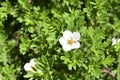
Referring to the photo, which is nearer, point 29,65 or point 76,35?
point 76,35

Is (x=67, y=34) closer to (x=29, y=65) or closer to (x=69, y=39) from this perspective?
(x=69, y=39)

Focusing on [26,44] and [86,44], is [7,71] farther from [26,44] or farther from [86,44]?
[86,44]

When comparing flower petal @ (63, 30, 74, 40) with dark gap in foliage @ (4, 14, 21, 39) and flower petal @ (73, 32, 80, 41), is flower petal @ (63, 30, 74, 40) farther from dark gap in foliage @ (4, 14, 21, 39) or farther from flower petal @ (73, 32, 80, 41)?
dark gap in foliage @ (4, 14, 21, 39)

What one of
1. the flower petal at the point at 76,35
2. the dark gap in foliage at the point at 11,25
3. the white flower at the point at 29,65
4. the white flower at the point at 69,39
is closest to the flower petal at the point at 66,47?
the white flower at the point at 69,39

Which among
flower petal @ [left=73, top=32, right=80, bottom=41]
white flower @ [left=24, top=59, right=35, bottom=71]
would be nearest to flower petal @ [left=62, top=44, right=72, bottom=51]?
flower petal @ [left=73, top=32, right=80, bottom=41]

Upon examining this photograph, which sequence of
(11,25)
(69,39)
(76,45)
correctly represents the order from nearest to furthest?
(76,45)
(69,39)
(11,25)

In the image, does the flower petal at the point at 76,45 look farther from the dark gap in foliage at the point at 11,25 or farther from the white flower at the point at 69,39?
the dark gap in foliage at the point at 11,25

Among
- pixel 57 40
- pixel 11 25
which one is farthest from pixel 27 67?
pixel 11 25
